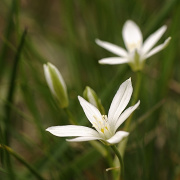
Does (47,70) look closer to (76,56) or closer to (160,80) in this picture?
(160,80)

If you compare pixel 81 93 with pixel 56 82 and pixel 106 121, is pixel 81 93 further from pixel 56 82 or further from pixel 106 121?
pixel 106 121

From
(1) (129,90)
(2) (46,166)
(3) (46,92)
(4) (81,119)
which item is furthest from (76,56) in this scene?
(1) (129,90)

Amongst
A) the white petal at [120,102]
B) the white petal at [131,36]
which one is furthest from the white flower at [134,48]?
the white petal at [120,102]

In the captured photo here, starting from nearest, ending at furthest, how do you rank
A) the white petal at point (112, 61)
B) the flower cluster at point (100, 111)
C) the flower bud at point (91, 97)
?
the flower cluster at point (100, 111) → the flower bud at point (91, 97) → the white petal at point (112, 61)

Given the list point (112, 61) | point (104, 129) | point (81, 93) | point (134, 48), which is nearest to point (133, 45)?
point (134, 48)

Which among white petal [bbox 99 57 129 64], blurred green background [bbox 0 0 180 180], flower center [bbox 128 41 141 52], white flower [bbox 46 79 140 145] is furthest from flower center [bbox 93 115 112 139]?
flower center [bbox 128 41 141 52]

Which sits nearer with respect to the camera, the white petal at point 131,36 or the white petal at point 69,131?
the white petal at point 69,131

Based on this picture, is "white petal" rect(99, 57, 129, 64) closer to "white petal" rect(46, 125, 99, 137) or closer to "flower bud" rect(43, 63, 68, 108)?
"flower bud" rect(43, 63, 68, 108)

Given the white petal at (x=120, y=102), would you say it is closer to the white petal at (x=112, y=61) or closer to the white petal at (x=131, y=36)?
the white petal at (x=112, y=61)
